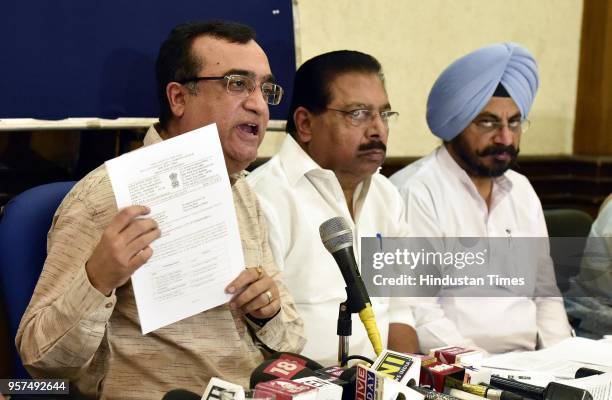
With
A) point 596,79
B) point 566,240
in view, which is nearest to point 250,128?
point 566,240

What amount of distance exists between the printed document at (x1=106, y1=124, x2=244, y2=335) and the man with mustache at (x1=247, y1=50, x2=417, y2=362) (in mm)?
741

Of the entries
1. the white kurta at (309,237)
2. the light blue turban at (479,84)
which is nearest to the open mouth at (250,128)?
the white kurta at (309,237)

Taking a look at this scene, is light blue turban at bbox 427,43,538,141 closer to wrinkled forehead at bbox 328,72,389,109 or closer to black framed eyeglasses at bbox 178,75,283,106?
wrinkled forehead at bbox 328,72,389,109

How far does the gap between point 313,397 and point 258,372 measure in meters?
0.19

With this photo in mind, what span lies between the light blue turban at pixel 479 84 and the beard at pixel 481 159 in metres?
0.07

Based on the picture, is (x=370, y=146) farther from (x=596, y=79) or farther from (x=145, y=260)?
(x=596, y=79)

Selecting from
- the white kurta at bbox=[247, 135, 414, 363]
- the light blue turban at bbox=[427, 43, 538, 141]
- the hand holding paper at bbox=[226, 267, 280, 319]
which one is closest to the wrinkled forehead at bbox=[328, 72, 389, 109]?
the white kurta at bbox=[247, 135, 414, 363]

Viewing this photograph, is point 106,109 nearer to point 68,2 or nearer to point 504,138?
point 68,2

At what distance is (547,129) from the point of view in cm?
474

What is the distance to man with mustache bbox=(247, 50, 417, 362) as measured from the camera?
242 cm

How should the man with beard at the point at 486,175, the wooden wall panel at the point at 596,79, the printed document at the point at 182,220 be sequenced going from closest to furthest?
the printed document at the point at 182,220 → the man with beard at the point at 486,175 → the wooden wall panel at the point at 596,79

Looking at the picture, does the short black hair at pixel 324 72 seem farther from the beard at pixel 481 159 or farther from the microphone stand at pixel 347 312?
the microphone stand at pixel 347 312

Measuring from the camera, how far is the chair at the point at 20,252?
182 cm

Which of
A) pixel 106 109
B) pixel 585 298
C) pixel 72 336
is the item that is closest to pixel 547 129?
pixel 585 298
